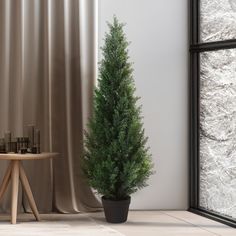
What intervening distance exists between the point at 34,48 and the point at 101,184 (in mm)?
1281

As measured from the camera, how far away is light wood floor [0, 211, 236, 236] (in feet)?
11.4

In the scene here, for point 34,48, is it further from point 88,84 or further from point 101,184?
point 101,184

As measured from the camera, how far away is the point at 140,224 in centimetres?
375

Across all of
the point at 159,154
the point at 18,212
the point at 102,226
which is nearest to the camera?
the point at 102,226

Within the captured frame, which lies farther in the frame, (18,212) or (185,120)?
(185,120)

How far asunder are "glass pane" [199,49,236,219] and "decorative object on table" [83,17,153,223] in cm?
67

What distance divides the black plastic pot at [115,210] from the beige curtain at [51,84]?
0.41m

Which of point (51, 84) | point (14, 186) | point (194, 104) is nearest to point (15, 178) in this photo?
point (14, 186)

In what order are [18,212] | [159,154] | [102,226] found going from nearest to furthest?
1. [102,226]
2. [18,212]
3. [159,154]

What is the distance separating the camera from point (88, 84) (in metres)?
4.17

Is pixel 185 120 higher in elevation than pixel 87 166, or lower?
higher

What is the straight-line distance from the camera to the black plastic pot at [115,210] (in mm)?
3766

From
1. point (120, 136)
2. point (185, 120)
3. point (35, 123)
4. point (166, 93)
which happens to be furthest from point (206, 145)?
point (35, 123)

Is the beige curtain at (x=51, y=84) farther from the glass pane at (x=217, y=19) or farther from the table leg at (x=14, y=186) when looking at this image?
the glass pane at (x=217, y=19)
